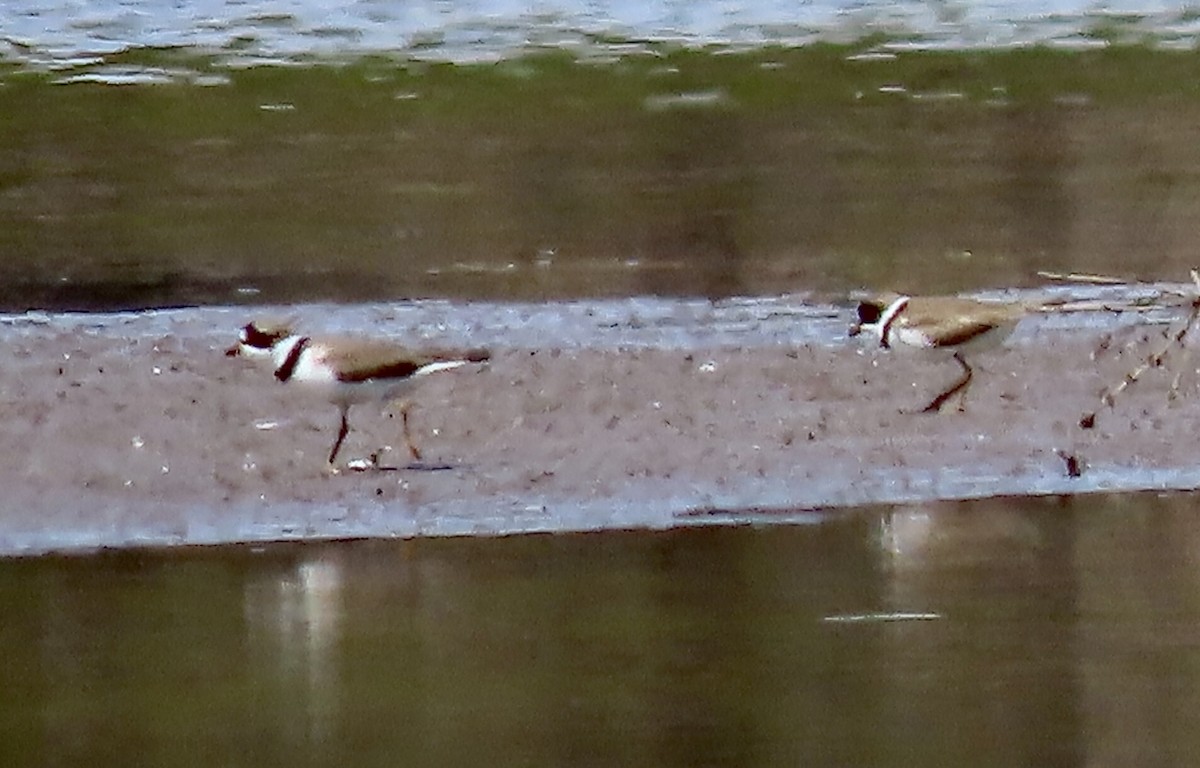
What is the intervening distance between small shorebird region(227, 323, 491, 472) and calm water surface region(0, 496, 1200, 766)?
0.34m

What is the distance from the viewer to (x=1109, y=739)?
1656 millimetres

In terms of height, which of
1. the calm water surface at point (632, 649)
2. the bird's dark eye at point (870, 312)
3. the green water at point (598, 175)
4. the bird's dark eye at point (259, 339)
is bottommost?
the calm water surface at point (632, 649)

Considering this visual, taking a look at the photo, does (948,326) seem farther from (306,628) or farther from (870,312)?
(306,628)

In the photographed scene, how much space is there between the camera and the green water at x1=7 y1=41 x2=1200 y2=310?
2.86 metres

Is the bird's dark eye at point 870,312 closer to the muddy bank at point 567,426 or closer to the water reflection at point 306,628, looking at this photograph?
the muddy bank at point 567,426

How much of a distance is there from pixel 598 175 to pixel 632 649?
1384mm

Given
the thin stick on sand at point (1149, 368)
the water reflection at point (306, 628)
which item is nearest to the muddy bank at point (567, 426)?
the thin stick on sand at point (1149, 368)

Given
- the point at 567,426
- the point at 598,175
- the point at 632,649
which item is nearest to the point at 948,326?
the point at 567,426

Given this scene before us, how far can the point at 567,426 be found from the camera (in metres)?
2.37

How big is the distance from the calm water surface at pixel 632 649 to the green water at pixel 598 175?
2.94 ft

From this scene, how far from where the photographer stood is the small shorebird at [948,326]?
2.49 metres

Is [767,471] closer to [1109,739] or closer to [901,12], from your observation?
[1109,739]

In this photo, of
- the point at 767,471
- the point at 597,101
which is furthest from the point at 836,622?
the point at 597,101

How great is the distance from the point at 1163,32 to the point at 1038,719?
200 centimetres
